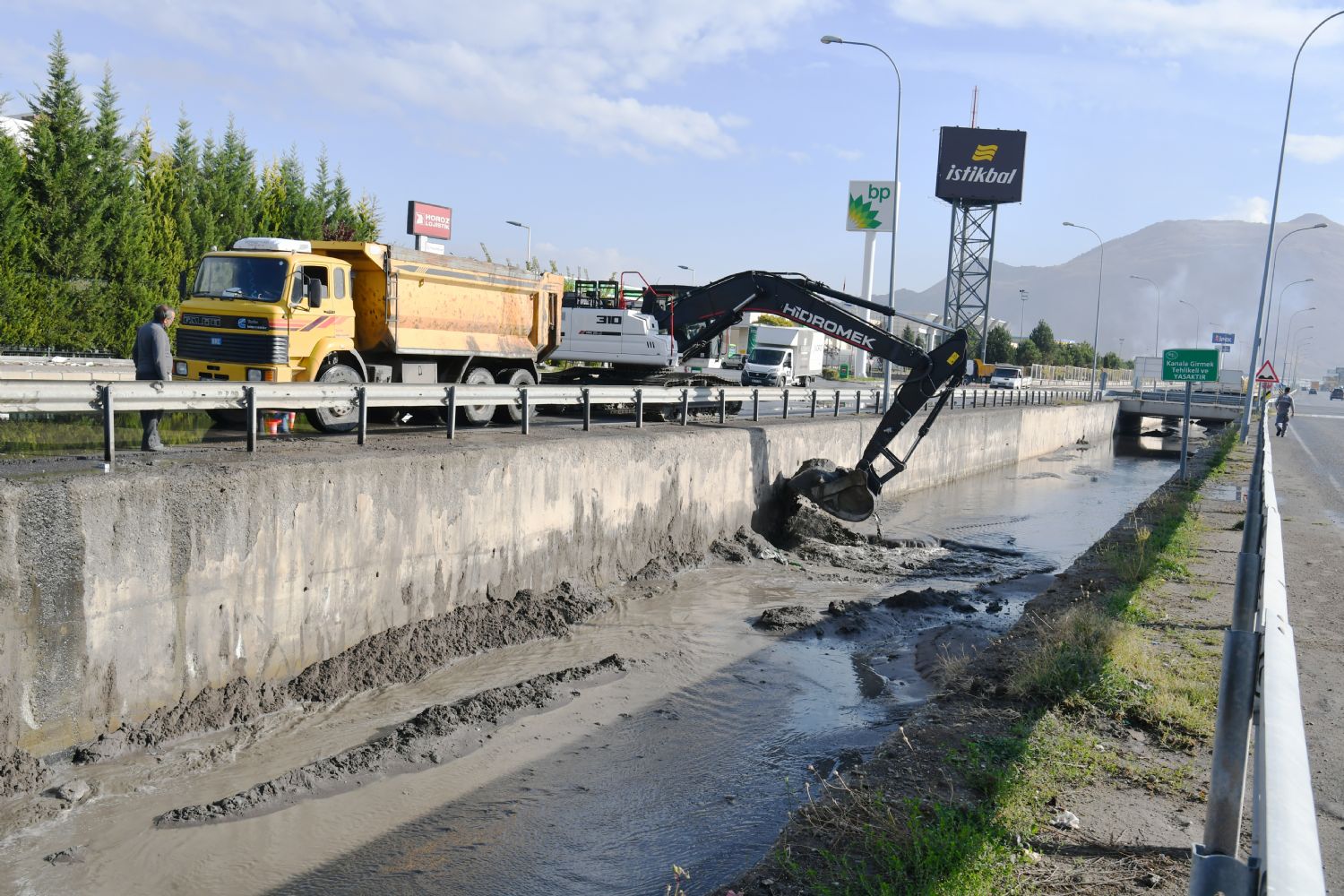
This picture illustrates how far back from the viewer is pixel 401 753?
27.5 ft

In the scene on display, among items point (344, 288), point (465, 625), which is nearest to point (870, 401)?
point (344, 288)

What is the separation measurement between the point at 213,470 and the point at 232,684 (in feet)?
6.09

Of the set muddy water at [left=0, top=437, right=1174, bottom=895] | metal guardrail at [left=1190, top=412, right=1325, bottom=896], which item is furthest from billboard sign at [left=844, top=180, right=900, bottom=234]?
metal guardrail at [left=1190, top=412, right=1325, bottom=896]

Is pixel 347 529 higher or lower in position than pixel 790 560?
higher

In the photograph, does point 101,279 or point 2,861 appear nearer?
point 2,861

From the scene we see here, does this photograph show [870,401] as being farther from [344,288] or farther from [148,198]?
[148,198]

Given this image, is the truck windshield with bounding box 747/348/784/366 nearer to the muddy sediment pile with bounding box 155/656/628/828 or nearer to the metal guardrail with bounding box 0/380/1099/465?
the metal guardrail with bounding box 0/380/1099/465

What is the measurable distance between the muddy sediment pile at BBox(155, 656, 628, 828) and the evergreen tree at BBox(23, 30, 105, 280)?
24.7 metres

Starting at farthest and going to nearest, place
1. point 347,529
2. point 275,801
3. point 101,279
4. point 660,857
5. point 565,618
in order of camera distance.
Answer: point 101,279 < point 565,618 < point 347,529 < point 275,801 < point 660,857

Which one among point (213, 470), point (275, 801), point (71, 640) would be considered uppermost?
point (213, 470)

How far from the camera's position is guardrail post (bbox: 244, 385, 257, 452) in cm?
1020

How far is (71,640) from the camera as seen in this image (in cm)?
758

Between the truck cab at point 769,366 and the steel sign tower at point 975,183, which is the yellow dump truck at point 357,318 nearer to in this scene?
the truck cab at point 769,366

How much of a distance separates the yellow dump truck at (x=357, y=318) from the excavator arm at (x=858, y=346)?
386 centimetres
